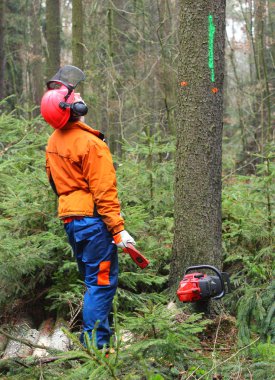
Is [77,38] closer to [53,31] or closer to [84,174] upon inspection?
[53,31]

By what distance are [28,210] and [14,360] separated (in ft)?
7.82

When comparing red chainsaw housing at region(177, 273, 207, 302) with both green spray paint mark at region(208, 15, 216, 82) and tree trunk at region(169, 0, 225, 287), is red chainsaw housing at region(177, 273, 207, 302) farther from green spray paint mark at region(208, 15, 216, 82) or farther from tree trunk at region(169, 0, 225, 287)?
green spray paint mark at region(208, 15, 216, 82)

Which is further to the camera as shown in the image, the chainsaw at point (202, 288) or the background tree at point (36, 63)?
the background tree at point (36, 63)

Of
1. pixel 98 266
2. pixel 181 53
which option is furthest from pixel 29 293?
pixel 181 53

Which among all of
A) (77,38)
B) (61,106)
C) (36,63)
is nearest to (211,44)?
(61,106)

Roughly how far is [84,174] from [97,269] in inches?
32.0

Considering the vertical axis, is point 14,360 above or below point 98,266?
below

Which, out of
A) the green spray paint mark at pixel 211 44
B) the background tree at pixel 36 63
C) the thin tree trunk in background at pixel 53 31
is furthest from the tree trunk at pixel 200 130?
the background tree at pixel 36 63

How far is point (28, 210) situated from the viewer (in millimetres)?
5621

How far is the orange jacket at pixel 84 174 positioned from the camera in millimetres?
4176

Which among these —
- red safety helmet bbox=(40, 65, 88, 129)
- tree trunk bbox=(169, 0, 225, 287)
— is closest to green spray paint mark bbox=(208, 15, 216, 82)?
tree trunk bbox=(169, 0, 225, 287)

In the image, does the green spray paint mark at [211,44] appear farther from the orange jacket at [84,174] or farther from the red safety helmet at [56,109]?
the red safety helmet at [56,109]

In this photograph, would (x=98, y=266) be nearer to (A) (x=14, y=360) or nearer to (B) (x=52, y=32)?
(A) (x=14, y=360)

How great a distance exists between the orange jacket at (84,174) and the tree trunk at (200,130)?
89 cm
